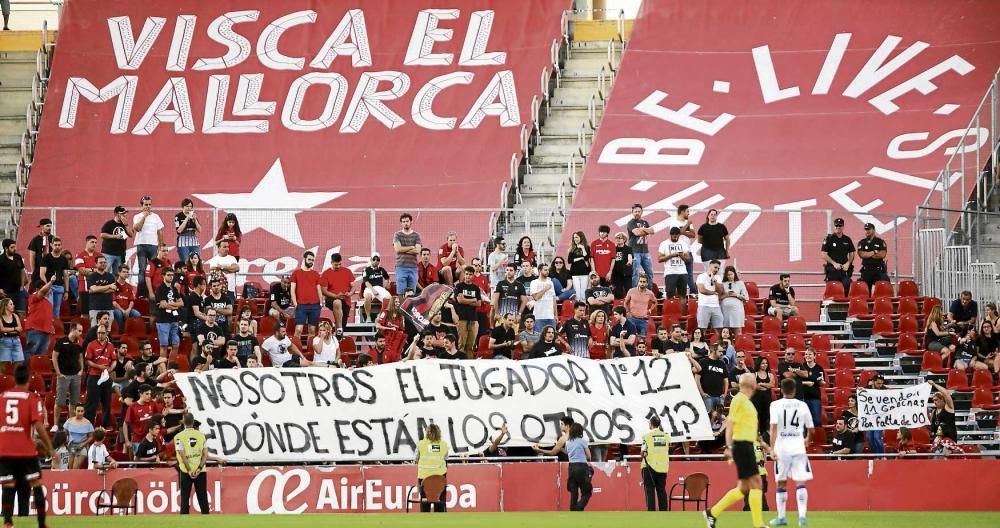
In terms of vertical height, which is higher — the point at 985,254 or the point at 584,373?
the point at 985,254

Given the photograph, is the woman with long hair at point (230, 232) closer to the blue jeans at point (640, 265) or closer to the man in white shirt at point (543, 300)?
the man in white shirt at point (543, 300)

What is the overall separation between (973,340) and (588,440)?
265 inches

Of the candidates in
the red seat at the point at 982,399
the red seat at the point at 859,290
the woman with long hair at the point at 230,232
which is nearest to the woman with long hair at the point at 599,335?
the red seat at the point at 859,290

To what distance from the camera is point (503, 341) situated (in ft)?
86.1

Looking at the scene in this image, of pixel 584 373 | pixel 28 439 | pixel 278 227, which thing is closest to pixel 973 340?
pixel 584 373

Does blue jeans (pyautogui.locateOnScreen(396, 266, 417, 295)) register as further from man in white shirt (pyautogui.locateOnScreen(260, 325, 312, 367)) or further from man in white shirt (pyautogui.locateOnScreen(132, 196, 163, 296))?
man in white shirt (pyautogui.locateOnScreen(132, 196, 163, 296))

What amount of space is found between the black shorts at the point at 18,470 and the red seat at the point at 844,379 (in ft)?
45.6

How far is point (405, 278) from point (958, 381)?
29.6ft

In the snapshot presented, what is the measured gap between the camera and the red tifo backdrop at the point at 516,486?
23750mm

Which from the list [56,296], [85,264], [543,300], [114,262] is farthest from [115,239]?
[543,300]

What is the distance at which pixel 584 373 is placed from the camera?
24.9 m

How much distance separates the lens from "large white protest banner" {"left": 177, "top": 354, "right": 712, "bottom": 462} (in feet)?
80.8

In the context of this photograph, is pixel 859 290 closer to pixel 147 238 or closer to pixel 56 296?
pixel 147 238

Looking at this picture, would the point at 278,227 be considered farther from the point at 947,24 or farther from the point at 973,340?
the point at 947,24
